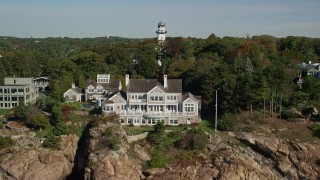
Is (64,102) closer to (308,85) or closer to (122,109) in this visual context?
(122,109)

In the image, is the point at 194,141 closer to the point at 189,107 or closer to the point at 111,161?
the point at 189,107

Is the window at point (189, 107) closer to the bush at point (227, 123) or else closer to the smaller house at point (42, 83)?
the bush at point (227, 123)

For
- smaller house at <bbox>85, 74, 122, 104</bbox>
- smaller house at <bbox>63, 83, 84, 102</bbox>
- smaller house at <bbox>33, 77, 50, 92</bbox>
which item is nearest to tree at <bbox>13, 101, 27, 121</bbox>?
smaller house at <bbox>63, 83, 84, 102</bbox>

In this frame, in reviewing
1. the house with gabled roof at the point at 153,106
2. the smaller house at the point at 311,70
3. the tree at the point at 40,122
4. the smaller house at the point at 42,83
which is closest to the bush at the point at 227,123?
the house with gabled roof at the point at 153,106

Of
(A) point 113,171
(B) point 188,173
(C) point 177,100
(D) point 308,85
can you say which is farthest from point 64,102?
(D) point 308,85

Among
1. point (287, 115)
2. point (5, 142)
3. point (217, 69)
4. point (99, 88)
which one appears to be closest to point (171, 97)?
point (217, 69)

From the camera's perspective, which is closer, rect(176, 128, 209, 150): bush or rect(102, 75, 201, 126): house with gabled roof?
rect(176, 128, 209, 150): bush

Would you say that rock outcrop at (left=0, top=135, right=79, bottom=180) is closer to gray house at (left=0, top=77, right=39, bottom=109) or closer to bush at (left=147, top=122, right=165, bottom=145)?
bush at (left=147, top=122, right=165, bottom=145)
